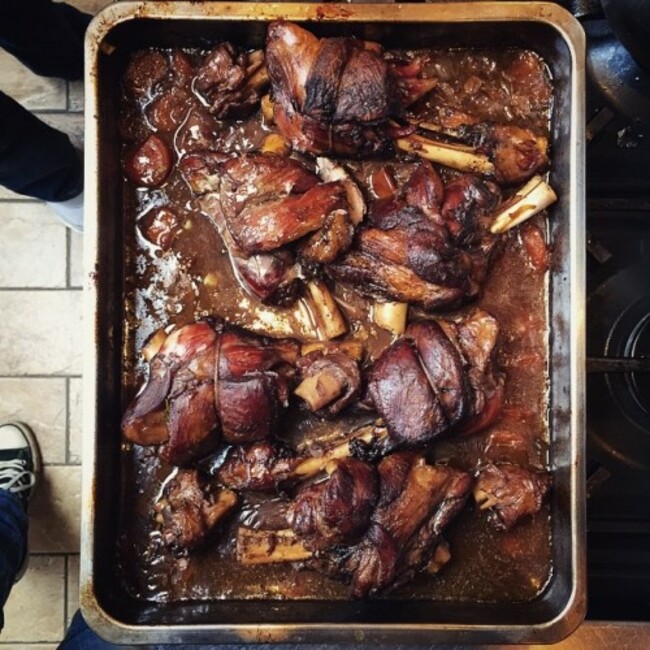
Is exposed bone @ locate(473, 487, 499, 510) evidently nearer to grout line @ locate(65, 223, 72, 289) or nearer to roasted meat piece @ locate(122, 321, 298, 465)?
roasted meat piece @ locate(122, 321, 298, 465)

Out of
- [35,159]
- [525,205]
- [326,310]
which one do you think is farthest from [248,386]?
[35,159]

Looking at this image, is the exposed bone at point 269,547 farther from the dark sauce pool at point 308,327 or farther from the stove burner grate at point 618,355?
the stove burner grate at point 618,355

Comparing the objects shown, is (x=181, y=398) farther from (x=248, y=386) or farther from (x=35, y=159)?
(x=35, y=159)

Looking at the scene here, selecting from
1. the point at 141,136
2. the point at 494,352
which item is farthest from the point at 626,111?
the point at 141,136

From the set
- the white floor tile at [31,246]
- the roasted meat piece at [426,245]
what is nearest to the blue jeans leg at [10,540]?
the white floor tile at [31,246]

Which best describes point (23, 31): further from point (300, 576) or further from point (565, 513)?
Answer: point (565, 513)

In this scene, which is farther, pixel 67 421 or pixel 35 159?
pixel 67 421
